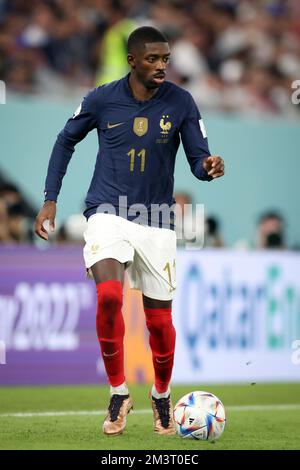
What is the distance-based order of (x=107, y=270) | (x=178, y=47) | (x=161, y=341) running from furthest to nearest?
(x=178, y=47) → (x=161, y=341) → (x=107, y=270)

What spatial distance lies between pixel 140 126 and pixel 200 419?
6.34 ft

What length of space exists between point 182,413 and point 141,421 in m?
1.15

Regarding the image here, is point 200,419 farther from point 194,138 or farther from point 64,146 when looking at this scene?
point 64,146

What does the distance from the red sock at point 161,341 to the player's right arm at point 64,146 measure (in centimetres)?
89

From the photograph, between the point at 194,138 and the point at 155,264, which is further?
the point at 194,138

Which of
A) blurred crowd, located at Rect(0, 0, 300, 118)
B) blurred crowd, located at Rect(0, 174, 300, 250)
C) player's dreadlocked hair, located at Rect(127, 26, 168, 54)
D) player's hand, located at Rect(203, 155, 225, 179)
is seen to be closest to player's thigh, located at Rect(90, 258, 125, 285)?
player's hand, located at Rect(203, 155, 225, 179)

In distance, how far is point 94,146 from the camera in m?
14.4

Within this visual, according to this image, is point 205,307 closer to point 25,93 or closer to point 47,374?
point 47,374

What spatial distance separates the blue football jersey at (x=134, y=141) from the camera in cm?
766

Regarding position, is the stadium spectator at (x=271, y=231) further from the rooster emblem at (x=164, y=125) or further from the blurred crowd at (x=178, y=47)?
the rooster emblem at (x=164, y=125)

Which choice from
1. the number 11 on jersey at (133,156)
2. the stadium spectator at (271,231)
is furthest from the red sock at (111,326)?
the stadium spectator at (271,231)

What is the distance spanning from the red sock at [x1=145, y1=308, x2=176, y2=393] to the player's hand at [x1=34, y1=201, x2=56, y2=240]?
2.75 feet

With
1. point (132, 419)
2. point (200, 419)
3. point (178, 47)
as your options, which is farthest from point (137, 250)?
point (178, 47)

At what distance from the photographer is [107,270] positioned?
7402mm
